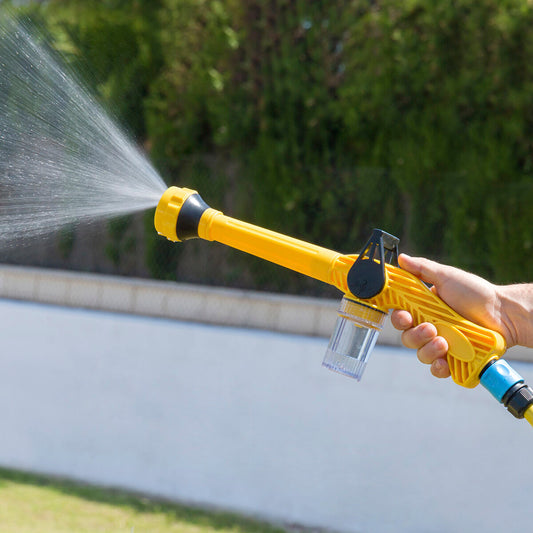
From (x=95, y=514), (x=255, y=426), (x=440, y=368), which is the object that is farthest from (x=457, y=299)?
(x=95, y=514)

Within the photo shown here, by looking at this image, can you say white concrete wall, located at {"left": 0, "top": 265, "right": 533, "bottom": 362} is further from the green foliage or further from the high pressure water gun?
the high pressure water gun

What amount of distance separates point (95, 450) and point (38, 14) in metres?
4.52

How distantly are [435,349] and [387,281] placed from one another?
0.20m

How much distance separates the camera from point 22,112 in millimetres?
3367

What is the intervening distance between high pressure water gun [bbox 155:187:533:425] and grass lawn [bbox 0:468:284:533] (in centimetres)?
254

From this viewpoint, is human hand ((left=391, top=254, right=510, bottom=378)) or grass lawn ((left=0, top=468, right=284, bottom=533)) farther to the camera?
grass lawn ((left=0, top=468, right=284, bottom=533))

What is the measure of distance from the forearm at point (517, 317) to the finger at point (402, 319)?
383mm

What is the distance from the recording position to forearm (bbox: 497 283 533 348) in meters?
1.88

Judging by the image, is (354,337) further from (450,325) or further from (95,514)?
(95,514)

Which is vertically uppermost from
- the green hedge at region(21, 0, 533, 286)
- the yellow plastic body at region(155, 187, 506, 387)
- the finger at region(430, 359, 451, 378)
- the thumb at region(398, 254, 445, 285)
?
the green hedge at region(21, 0, 533, 286)

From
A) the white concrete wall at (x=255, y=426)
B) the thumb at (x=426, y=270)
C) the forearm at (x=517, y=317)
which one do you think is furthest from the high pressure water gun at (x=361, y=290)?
the white concrete wall at (x=255, y=426)

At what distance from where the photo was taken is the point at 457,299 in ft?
5.99

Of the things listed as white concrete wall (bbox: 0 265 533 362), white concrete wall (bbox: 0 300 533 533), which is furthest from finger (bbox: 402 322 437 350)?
white concrete wall (bbox: 0 265 533 362)

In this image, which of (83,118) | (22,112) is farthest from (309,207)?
(83,118)
